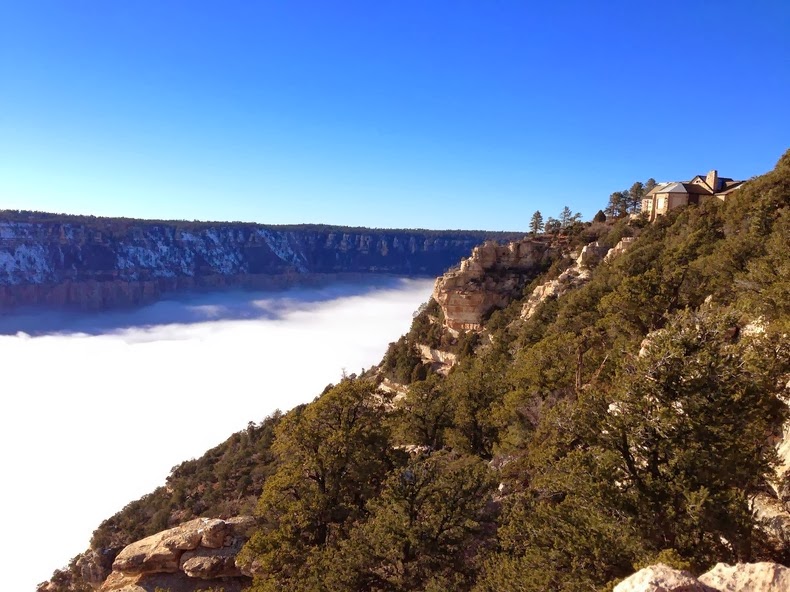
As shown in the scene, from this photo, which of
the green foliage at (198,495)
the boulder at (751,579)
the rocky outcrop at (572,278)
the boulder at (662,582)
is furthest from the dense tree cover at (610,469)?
the rocky outcrop at (572,278)

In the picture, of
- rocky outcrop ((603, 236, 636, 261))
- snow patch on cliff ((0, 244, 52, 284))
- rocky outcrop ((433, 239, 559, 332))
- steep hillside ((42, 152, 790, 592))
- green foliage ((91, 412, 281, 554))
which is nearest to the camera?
steep hillside ((42, 152, 790, 592))

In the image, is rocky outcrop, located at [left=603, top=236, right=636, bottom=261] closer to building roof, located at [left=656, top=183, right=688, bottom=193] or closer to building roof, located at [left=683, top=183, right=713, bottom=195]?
building roof, located at [left=656, top=183, right=688, bottom=193]

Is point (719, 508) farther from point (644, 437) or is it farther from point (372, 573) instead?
point (372, 573)

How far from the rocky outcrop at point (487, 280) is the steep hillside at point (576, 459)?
2023cm

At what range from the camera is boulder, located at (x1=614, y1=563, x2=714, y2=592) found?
6.24 m

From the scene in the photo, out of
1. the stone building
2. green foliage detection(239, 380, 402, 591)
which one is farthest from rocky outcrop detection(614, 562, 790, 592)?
the stone building

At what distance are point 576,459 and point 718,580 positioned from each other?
4.21 meters

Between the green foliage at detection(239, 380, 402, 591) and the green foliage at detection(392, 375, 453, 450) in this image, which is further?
the green foliage at detection(392, 375, 453, 450)

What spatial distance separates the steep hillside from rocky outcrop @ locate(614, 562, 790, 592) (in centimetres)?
136

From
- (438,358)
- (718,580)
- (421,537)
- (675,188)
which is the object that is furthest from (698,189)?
(718,580)

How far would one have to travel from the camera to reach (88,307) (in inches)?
7657

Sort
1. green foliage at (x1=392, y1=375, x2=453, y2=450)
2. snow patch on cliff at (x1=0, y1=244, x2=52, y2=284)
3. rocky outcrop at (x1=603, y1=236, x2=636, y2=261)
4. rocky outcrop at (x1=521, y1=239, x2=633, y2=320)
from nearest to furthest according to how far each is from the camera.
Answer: green foliage at (x1=392, y1=375, x2=453, y2=450) < rocky outcrop at (x1=521, y1=239, x2=633, y2=320) < rocky outcrop at (x1=603, y1=236, x2=636, y2=261) < snow patch on cliff at (x1=0, y1=244, x2=52, y2=284)

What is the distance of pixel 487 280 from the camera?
5712 cm

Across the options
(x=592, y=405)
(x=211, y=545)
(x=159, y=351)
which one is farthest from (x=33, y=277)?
(x=592, y=405)
